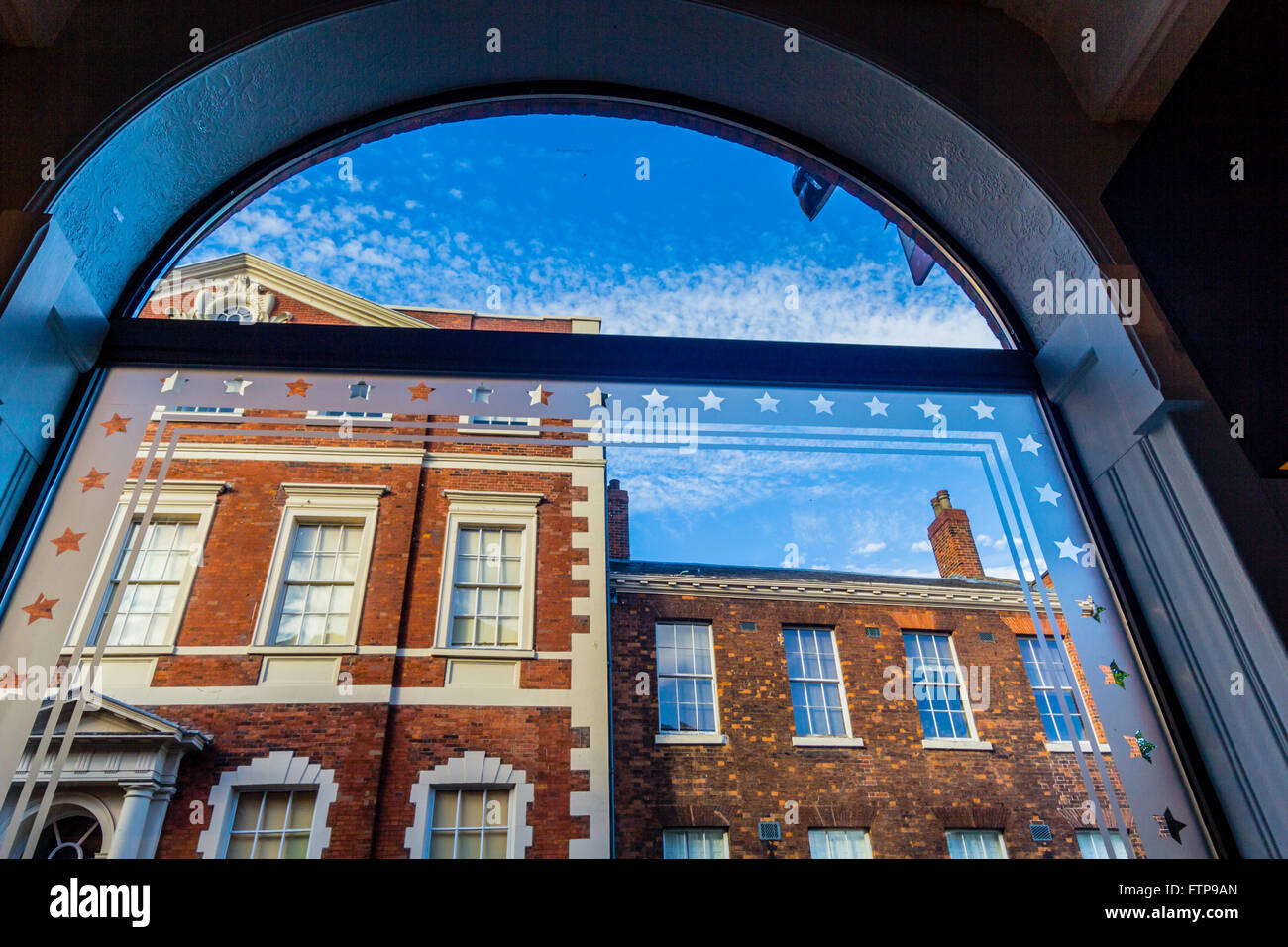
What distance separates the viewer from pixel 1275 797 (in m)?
1.25

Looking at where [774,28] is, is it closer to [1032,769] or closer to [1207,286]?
[1207,286]

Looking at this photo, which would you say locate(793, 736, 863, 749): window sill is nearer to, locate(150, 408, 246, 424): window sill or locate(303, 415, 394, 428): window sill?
locate(303, 415, 394, 428): window sill

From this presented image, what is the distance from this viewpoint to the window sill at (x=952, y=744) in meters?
7.72

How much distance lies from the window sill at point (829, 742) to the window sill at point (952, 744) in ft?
3.52

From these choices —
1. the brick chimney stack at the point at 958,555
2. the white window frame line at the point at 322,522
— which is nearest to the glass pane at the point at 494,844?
the white window frame line at the point at 322,522

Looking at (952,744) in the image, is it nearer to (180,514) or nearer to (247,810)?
(247,810)

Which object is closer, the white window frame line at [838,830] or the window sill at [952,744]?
the white window frame line at [838,830]

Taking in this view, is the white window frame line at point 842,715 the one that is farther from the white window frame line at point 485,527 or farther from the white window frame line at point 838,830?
the white window frame line at point 485,527

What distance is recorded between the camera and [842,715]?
23.7ft

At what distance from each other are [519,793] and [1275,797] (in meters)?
4.74

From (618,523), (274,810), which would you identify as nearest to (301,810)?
(274,810)

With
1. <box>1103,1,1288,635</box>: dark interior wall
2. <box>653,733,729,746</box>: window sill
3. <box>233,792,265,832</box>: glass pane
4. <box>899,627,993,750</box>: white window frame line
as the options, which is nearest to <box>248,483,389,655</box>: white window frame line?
<box>233,792,265,832</box>: glass pane

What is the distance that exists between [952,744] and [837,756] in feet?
6.16
